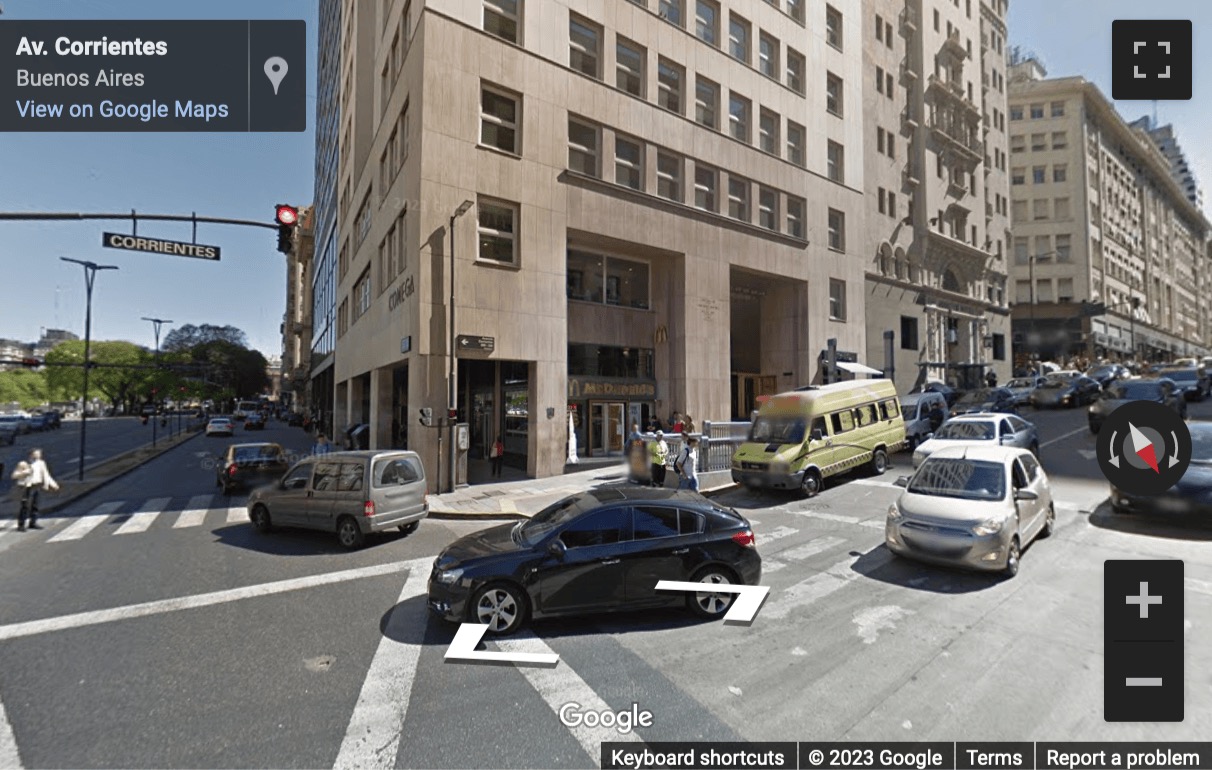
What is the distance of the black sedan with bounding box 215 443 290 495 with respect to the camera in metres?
15.7

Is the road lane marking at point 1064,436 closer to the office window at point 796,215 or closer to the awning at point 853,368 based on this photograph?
the awning at point 853,368

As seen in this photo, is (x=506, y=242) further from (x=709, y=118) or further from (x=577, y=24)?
(x=709, y=118)

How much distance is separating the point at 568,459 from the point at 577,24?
16060 millimetres

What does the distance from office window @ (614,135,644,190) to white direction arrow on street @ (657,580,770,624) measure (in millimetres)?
17129

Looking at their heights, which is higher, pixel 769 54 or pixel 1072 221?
pixel 1072 221

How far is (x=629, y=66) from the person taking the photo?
2103 centimetres

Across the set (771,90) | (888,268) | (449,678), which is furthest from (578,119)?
(888,268)

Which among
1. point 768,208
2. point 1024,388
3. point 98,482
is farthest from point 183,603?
point 1024,388

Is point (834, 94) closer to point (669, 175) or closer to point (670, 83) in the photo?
point (670, 83)

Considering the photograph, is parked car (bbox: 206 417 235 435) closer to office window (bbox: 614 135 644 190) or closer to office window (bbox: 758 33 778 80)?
office window (bbox: 614 135 644 190)

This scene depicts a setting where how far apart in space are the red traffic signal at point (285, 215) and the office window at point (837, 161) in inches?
1099

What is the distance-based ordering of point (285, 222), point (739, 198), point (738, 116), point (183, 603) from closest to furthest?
point (183, 603)
point (285, 222)
point (739, 198)
point (738, 116)

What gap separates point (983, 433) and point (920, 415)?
5.48m

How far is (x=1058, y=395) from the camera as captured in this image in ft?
91.6
